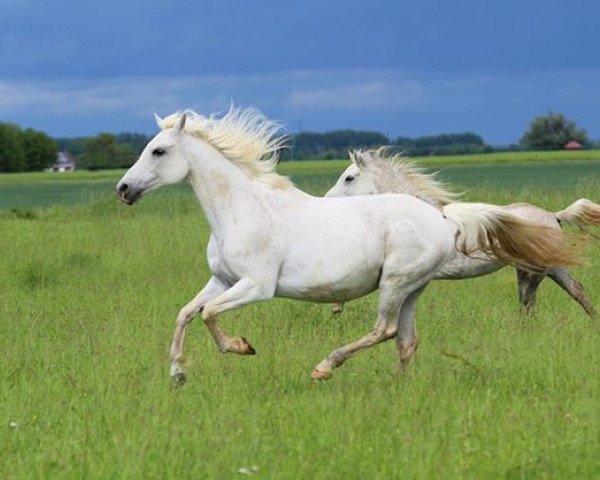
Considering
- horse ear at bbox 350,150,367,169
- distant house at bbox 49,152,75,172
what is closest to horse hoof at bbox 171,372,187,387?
horse ear at bbox 350,150,367,169

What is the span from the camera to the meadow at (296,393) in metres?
6.40

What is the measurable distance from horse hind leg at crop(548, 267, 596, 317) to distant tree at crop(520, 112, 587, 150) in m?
108

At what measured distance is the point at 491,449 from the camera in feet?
21.7

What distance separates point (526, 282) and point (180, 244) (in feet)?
25.9

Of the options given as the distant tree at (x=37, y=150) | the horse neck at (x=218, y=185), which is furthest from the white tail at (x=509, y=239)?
the distant tree at (x=37, y=150)

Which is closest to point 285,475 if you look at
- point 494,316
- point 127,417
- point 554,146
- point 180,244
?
point 127,417

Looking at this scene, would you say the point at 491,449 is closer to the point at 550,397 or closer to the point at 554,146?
the point at 550,397

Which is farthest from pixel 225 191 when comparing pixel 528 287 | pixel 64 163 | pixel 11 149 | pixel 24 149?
pixel 64 163

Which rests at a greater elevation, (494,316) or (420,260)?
(420,260)

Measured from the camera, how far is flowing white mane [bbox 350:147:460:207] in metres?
11.9

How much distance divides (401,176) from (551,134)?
10982 cm

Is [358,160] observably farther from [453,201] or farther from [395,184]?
[453,201]

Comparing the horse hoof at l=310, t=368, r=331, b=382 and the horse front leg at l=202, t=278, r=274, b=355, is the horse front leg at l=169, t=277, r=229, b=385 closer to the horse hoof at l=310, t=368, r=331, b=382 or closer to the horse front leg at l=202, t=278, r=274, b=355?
the horse front leg at l=202, t=278, r=274, b=355

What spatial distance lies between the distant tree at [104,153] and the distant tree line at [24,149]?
3007 mm
